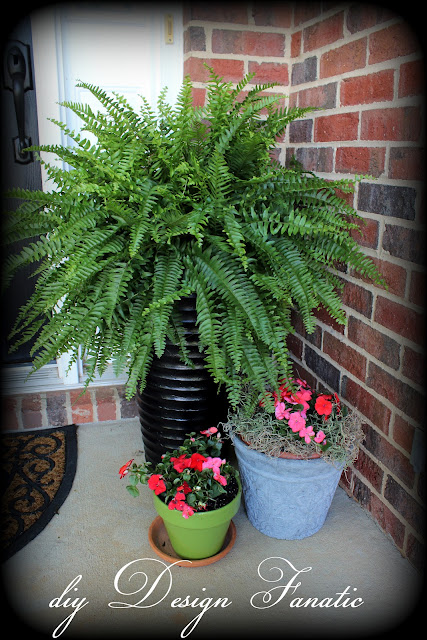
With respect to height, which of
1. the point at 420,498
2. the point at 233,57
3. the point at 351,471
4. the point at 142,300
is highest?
the point at 233,57

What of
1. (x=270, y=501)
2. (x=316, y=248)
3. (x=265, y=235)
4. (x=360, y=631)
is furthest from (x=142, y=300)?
(x=360, y=631)

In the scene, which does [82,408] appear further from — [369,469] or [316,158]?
[316,158]

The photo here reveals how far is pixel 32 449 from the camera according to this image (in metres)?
2.04

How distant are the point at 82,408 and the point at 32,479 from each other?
43 centimetres

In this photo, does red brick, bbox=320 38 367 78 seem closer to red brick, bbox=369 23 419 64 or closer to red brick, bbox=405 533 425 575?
red brick, bbox=369 23 419 64

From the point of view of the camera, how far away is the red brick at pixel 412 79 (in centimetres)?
132

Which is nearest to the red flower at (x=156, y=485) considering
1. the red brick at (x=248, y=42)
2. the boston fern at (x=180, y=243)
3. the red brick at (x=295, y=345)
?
the boston fern at (x=180, y=243)

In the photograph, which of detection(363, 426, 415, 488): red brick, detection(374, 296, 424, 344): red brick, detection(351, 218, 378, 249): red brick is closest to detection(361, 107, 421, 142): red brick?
detection(351, 218, 378, 249): red brick

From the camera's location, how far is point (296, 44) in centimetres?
199

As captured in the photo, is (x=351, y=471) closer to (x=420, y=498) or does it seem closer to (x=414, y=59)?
(x=420, y=498)

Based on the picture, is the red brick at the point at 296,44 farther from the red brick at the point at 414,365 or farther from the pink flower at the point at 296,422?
the pink flower at the point at 296,422

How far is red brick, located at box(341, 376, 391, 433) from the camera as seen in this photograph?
1561 mm

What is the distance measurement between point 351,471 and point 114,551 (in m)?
0.85

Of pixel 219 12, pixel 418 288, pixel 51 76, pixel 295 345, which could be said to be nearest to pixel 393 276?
pixel 418 288
